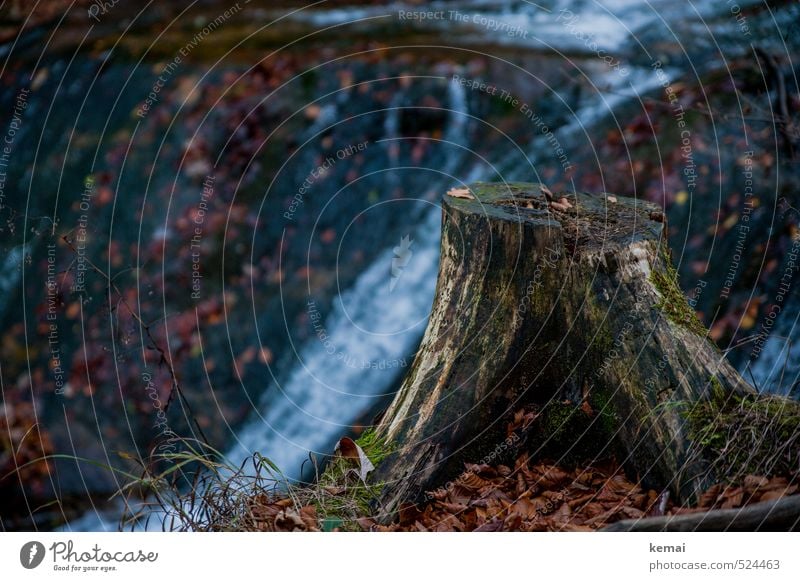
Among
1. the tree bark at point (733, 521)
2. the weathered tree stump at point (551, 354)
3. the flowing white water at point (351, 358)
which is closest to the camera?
the tree bark at point (733, 521)

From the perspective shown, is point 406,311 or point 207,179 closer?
point 406,311

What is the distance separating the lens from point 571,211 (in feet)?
8.83

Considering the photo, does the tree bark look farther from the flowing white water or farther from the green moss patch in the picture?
the flowing white water

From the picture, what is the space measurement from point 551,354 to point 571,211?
1.71 feet

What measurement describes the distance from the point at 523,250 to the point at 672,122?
305cm

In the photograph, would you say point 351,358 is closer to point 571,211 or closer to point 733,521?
point 571,211

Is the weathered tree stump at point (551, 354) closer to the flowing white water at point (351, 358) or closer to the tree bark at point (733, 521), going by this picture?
the tree bark at point (733, 521)

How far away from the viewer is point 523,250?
8.18 feet

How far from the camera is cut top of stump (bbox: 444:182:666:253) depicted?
99.4 inches

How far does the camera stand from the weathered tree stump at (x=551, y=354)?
96.3 inches

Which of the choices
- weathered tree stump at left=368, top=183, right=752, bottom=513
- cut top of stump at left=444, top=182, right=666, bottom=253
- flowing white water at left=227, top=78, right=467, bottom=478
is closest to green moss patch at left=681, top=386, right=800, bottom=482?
weathered tree stump at left=368, top=183, right=752, bottom=513

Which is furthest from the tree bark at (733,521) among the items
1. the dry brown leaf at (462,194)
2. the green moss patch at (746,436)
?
the dry brown leaf at (462,194)

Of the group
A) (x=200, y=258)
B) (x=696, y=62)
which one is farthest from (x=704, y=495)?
(x=200, y=258)
